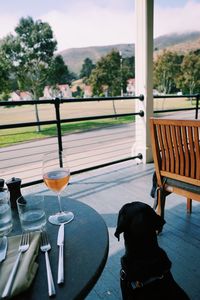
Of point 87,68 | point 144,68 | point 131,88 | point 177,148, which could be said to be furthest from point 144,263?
point 87,68

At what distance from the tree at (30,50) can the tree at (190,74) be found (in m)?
7.20

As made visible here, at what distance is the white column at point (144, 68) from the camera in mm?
3191

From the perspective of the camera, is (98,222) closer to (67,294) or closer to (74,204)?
(74,204)

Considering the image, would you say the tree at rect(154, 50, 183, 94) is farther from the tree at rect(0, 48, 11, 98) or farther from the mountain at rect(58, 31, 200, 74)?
the tree at rect(0, 48, 11, 98)

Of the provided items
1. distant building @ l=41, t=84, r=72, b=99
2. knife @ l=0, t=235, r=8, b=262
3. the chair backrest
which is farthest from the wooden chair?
distant building @ l=41, t=84, r=72, b=99

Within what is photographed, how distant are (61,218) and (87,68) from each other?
14893 millimetres

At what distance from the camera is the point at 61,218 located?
0.82 meters

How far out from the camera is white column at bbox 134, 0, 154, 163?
3.19 meters

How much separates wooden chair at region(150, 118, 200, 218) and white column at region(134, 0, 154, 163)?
1790mm

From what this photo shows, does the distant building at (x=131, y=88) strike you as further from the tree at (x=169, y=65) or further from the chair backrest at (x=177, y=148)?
the tree at (x=169, y=65)

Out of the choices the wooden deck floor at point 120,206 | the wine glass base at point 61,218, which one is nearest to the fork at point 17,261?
the wine glass base at point 61,218

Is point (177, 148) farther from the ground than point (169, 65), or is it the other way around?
point (169, 65)

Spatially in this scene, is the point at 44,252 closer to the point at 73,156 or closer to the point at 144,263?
the point at 144,263

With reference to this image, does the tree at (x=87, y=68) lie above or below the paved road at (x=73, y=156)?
above
